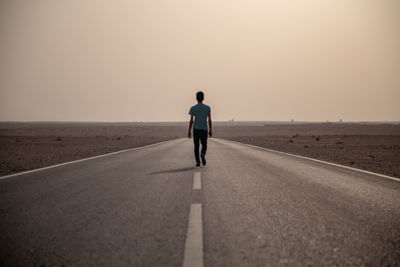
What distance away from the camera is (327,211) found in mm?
4445

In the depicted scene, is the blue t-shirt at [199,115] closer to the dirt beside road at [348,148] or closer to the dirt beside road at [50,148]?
the dirt beside road at [50,148]

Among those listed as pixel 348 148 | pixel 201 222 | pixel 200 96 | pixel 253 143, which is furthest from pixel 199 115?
pixel 253 143

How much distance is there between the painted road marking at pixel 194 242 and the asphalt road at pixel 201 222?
22mm

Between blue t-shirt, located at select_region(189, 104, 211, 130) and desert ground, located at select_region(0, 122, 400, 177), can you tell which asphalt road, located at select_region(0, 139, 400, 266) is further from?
desert ground, located at select_region(0, 122, 400, 177)

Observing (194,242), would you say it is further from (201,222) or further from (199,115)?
(199,115)

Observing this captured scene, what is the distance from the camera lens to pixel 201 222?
A: 3.87 meters

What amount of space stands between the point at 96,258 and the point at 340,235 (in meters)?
2.45

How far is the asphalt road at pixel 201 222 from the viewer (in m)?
2.86

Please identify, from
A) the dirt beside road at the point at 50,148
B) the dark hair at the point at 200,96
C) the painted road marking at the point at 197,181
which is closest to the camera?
the painted road marking at the point at 197,181

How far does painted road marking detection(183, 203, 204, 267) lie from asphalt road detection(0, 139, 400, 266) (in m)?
0.02

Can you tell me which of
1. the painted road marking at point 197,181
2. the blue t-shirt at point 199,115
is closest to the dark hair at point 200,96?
the blue t-shirt at point 199,115

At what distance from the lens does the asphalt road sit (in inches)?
113

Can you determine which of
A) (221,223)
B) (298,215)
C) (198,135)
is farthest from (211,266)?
(198,135)

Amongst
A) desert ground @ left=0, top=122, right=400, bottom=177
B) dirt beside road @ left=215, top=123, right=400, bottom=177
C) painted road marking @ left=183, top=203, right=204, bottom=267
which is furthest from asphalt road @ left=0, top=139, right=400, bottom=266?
dirt beside road @ left=215, top=123, right=400, bottom=177
